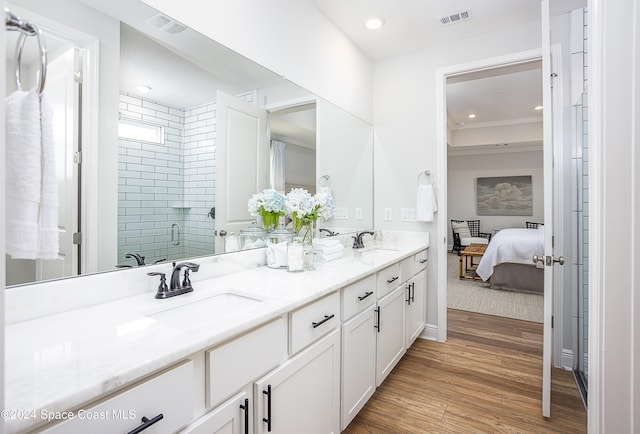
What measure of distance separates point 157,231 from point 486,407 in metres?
2.10

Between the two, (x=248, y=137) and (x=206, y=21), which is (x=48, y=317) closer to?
(x=248, y=137)

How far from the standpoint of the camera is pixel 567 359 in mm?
2453

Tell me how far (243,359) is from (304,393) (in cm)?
42

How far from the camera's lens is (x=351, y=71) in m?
2.88

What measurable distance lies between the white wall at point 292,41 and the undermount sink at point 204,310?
1.21 meters

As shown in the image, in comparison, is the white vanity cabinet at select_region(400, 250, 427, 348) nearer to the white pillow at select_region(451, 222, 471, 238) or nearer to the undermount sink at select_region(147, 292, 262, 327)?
the undermount sink at select_region(147, 292, 262, 327)

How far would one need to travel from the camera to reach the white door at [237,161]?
1646 mm

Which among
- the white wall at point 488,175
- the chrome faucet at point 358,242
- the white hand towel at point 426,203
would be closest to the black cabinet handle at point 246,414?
the chrome faucet at point 358,242

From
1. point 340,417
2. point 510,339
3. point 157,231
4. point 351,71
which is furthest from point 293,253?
point 510,339

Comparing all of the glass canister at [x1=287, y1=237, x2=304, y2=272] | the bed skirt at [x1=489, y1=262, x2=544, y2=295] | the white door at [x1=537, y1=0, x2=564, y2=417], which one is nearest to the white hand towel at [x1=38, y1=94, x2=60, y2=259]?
the glass canister at [x1=287, y1=237, x2=304, y2=272]

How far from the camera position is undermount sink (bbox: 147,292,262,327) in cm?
103

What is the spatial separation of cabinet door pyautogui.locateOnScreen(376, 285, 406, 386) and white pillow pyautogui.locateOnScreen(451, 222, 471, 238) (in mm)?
6031

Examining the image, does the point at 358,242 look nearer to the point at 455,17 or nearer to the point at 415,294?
the point at 415,294

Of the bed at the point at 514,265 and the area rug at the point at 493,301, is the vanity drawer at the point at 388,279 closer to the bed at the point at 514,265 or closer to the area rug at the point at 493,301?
the area rug at the point at 493,301
